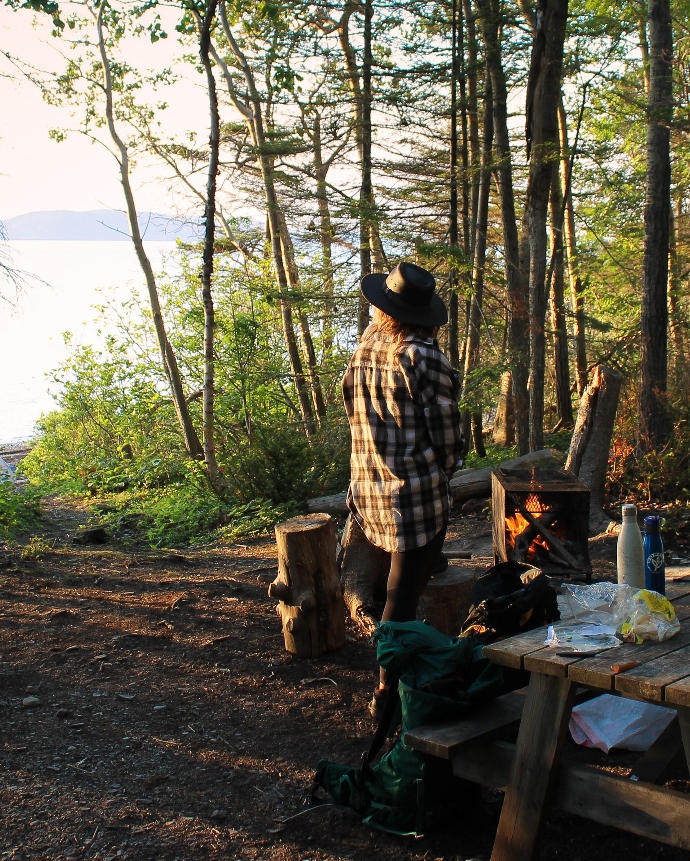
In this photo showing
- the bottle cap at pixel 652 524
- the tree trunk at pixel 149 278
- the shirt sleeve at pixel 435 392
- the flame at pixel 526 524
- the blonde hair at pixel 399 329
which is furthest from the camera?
the tree trunk at pixel 149 278

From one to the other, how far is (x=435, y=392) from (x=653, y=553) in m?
1.24

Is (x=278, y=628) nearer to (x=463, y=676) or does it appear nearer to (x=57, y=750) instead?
(x=57, y=750)

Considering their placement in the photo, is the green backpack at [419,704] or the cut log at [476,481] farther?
the cut log at [476,481]

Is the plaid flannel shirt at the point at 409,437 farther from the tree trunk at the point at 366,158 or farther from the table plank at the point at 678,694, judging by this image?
the tree trunk at the point at 366,158

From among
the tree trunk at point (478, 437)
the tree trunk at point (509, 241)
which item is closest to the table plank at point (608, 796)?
the tree trunk at point (509, 241)

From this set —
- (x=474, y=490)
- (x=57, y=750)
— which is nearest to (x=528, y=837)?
(x=57, y=750)

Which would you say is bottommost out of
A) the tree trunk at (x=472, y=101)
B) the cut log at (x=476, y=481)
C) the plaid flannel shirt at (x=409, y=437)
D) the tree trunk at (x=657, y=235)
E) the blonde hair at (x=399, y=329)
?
the cut log at (x=476, y=481)

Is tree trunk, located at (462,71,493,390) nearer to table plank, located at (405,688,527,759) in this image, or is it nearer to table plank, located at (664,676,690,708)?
table plank, located at (405,688,527,759)

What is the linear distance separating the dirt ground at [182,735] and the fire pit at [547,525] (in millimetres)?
640

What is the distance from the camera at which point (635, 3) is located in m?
17.5

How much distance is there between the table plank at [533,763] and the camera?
2.62m

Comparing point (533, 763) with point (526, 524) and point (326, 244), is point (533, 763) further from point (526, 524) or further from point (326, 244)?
point (326, 244)

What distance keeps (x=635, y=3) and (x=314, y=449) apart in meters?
13.6

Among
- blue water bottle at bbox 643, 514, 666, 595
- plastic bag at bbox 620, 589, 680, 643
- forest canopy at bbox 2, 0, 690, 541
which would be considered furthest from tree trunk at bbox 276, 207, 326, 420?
plastic bag at bbox 620, 589, 680, 643
